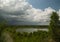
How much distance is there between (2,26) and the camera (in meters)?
3.86

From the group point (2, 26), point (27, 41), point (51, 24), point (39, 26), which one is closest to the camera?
point (2, 26)

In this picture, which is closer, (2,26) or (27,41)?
(2,26)

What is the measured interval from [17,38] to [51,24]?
1086 millimetres

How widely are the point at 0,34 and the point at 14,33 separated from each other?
5.30 ft

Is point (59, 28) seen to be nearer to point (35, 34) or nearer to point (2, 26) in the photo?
point (35, 34)

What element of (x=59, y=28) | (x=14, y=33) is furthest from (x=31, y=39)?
(x=59, y=28)

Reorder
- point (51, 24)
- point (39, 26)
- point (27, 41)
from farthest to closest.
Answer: point (39, 26) → point (27, 41) → point (51, 24)

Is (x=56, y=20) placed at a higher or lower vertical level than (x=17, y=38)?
higher

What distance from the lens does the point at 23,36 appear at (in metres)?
5.72

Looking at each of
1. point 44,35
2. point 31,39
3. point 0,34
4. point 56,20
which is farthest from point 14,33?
point 0,34

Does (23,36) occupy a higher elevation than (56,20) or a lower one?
lower

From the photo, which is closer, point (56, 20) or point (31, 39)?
point (56, 20)

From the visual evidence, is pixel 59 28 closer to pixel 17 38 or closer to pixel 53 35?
pixel 53 35

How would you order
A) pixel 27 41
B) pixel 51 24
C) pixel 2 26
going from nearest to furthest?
pixel 2 26 → pixel 51 24 → pixel 27 41
